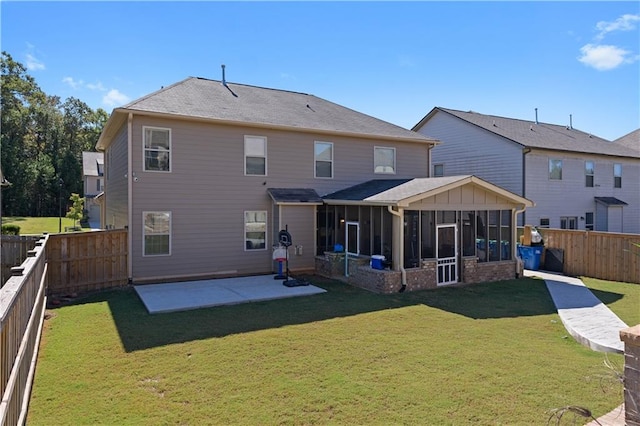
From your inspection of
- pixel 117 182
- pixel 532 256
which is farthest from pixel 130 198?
pixel 532 256

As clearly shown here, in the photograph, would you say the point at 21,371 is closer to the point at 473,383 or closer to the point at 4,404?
the point at 4,404

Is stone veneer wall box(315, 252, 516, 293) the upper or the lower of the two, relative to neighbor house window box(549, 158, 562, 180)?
lower

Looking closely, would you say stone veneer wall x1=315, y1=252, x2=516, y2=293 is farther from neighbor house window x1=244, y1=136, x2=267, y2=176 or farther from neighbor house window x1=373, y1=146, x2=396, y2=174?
neighbor house window x1=373, y1=146, x2=396, y2=174

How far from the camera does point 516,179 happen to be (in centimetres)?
1855

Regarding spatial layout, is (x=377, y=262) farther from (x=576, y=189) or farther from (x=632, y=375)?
(x=576, y=189)

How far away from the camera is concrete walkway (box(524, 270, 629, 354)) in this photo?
263 inches

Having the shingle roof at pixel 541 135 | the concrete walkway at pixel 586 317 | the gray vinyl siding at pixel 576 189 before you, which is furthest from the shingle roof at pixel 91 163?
the concrete walkway at pixel 586 317

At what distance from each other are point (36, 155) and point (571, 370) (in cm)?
5665

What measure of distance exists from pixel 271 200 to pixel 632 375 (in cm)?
1123

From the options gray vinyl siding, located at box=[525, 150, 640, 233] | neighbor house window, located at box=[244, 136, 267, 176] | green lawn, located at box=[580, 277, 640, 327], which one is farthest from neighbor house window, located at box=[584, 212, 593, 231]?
neighbor house window, located at box=[244, 136, 267, 176]

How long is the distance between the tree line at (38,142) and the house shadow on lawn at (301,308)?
37.7 meters

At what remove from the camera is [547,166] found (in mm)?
18938

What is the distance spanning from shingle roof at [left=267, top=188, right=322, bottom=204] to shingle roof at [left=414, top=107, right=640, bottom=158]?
1064 cm

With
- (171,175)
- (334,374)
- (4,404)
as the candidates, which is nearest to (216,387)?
(334,374)
